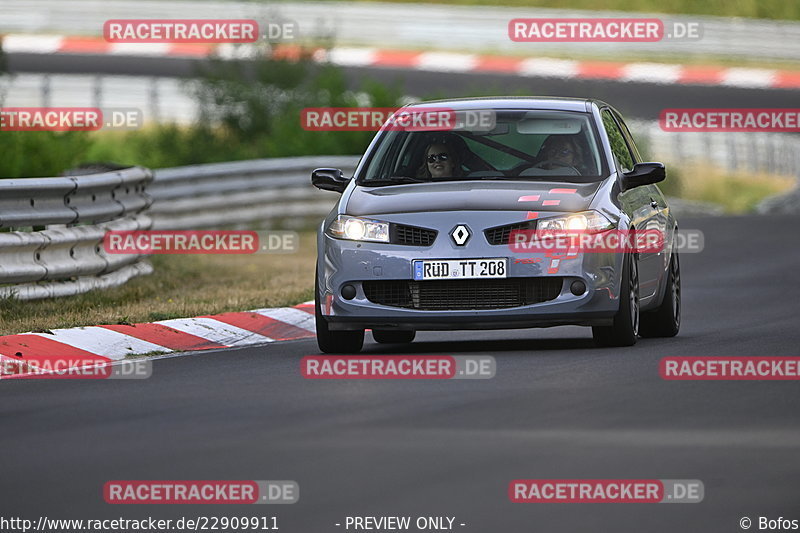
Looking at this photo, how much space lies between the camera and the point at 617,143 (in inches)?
516

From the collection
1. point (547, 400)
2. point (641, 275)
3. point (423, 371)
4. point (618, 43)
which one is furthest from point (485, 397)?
point (618, 43)

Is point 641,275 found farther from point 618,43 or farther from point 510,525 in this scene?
point 618,43

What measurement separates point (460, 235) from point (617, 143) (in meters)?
2.13

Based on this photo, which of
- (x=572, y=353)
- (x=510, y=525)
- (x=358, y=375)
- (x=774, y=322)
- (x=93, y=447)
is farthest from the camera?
(x=774, y=322)

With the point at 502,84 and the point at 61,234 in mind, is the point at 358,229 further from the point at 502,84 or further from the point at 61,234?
the point at 502,84

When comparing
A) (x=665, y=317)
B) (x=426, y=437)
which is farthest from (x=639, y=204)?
(x=426, y=437)

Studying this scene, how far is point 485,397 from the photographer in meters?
9.63

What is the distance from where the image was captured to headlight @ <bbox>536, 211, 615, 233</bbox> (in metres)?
11.5

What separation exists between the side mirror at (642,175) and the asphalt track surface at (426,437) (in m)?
1.08

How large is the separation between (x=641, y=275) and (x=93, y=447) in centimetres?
489
